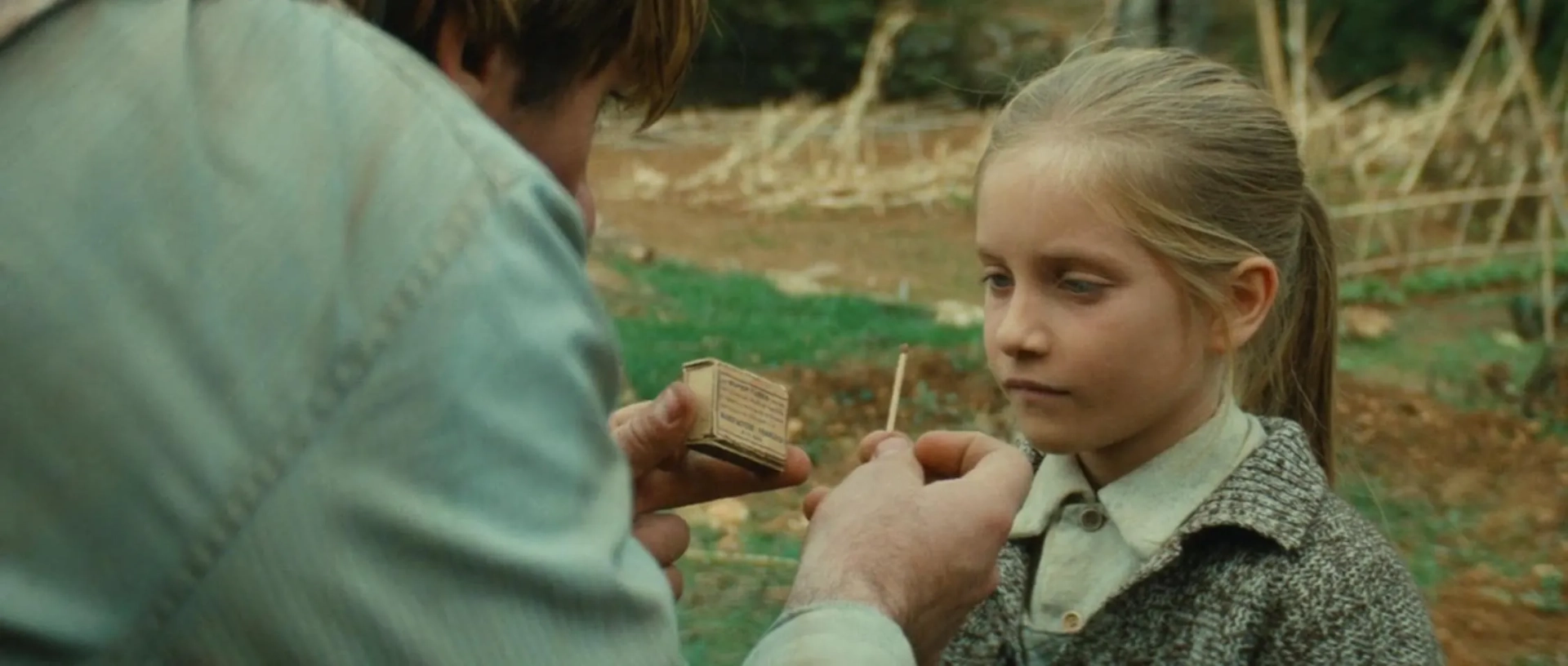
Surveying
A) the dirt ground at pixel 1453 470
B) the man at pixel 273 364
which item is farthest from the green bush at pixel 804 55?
the man at pixel 273 364

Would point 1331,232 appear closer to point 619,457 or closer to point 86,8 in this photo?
point 619,457

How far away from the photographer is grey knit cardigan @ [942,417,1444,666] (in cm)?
255

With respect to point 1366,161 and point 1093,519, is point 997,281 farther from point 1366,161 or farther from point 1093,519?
point 1366,161

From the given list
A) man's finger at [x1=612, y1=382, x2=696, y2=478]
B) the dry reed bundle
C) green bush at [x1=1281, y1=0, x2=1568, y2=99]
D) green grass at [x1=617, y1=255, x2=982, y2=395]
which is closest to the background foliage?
green bush at [x1=1281, y1=0, x2=1568, y2=99]

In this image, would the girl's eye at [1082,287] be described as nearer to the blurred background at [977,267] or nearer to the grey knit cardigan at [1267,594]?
the grey knit cardigan at [1267,594]

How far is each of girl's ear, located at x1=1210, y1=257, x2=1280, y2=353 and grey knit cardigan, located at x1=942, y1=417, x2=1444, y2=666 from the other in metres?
0.17

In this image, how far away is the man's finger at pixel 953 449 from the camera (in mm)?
2621

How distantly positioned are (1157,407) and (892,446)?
40 centimetres

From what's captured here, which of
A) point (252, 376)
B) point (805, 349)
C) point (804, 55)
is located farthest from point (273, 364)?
point (804, 55)

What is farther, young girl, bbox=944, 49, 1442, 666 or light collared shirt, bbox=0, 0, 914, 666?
young girl, bbox=944, 49, 1442, 666

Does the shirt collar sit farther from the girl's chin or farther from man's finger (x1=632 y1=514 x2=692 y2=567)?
man's finger (x1=632 y1=514 x2=692 y2=567)

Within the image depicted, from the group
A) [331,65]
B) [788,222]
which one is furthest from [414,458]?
[788,222]

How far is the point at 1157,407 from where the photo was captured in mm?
2764

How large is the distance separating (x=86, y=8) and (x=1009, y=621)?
5.61 ft
